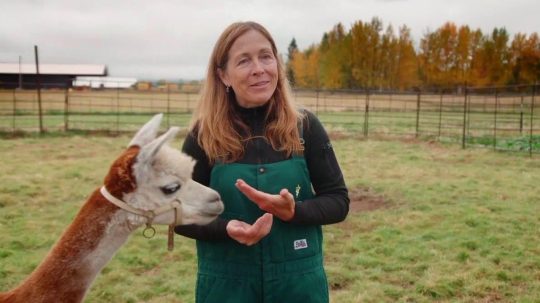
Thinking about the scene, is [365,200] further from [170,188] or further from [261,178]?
[261,178]

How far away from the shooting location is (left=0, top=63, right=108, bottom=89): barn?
47.5m

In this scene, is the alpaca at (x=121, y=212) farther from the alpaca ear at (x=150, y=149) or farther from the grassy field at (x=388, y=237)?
the grassy field at (x=388, y=237)

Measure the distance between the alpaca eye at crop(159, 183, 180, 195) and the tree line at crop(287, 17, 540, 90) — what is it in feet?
132

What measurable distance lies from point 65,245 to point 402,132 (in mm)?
17524

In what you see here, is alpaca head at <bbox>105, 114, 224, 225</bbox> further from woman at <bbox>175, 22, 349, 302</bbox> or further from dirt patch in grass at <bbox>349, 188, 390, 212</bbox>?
dirt patch in grass at <bbox>349, 188, 390, 212</bbox>

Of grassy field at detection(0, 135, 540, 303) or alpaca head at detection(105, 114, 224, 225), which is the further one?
grassy field at detection(0, 135, 540, 303)

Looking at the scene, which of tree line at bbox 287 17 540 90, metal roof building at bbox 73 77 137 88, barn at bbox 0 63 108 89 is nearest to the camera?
metal roof building at bbox 73 77 137 88

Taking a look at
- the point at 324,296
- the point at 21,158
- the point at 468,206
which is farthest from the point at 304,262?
the point at 21,158

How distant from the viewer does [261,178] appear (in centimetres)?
204

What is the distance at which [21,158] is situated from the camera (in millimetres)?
11828

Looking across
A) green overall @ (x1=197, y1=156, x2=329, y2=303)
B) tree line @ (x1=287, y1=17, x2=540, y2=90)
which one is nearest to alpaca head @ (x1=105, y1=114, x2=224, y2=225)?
green overall @ (x1=197, y1=156, x2=329, y2=303)

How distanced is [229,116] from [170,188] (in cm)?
42

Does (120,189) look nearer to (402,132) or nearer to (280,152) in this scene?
(280,152)

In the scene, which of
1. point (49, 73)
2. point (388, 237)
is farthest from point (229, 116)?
point (49, 73)
